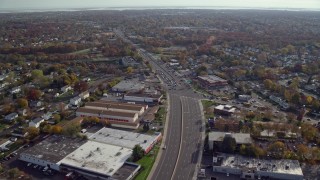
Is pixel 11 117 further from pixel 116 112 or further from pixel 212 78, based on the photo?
pixel 212 78

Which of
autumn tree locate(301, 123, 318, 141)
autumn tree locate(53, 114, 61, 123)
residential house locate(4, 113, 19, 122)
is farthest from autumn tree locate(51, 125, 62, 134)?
autumn tree locate(301, 123, 318, 141)

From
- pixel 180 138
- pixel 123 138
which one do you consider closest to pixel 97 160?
pixel 123 138

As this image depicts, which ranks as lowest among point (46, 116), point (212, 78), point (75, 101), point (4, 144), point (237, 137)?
point (4, 144)

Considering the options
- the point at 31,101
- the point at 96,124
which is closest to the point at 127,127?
the point at 96,124

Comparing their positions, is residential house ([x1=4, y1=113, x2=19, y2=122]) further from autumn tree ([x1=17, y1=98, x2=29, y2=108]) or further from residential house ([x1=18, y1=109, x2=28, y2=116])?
autumn tree ([x1=17, y1=98, x2=29, y2=108])

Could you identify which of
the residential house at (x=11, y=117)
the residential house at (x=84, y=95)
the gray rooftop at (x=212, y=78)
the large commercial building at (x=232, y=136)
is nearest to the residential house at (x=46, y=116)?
the residential house at (x=11, y=117)

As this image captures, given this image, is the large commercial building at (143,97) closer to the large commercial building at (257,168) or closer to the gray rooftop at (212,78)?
the gray rooftop at (212,78)

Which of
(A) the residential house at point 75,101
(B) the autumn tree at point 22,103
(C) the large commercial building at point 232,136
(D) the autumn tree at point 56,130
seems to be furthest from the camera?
(A) the residential house at point 75,101

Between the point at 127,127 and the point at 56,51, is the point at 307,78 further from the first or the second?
the point at 56,51
